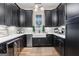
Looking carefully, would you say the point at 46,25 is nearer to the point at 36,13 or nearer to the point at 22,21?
the point at 36,13

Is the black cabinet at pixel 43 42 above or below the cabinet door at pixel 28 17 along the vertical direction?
below

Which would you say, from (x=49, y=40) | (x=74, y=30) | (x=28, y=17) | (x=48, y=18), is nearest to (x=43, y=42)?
(x=49, y=40)

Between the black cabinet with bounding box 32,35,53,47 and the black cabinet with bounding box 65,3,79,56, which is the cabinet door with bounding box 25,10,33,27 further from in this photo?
the black cabinet with bounding box 65,3,79,56

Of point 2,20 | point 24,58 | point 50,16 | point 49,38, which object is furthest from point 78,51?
point 50,16

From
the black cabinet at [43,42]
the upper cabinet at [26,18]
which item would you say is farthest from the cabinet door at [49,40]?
the upper cabinet at [26,18]

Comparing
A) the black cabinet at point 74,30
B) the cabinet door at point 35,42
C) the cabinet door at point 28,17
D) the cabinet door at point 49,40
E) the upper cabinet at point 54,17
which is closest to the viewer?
the black cabinet at point 74,30

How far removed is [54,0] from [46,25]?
15.5 ft

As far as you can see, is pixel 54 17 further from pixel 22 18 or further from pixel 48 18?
pixel 22 18

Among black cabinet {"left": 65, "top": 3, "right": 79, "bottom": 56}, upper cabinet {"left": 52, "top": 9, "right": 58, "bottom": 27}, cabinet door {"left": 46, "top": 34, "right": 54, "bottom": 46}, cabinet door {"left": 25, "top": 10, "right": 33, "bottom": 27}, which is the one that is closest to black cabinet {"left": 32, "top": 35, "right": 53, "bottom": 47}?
cabinet door {"left": 46, "top": 34, "right": 54, "bottom": 46}

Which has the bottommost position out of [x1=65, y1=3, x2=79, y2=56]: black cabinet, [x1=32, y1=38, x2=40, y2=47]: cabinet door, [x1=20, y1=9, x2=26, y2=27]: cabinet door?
[x1=32, y1=38, x2=40, y2=47]: cabinet door

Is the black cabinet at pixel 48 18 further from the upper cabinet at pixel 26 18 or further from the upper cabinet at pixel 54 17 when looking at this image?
the upper cabinet at pixel 26 18

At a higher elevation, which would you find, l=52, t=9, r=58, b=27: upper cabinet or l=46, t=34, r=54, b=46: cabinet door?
l=52, t=9, r=58, b=27: upper cabinet

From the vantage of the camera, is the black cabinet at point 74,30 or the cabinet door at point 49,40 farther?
the cabinet door at point 49,40

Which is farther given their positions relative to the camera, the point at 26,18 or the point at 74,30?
the point at 26,18
